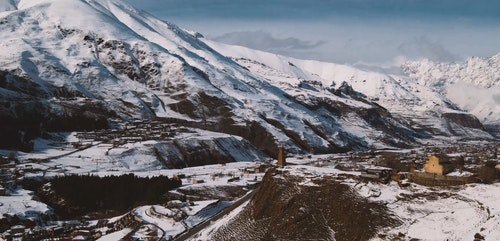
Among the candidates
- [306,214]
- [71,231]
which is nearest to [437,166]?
[306,214]

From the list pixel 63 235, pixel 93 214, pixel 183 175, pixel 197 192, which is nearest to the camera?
pixel 63 235

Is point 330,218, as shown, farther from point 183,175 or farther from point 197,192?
point 183,175

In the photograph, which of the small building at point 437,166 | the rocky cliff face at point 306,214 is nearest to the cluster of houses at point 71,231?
the rocky cliff face at point 306,214

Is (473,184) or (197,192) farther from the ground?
(473,184)

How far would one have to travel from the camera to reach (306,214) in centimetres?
5178

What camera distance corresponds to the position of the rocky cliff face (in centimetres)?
4781

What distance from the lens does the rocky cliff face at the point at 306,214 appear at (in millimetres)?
47812

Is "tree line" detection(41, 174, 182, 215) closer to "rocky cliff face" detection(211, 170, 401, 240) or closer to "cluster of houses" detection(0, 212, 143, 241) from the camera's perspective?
"cluster of houses" detection(0, 212, 143, 241)

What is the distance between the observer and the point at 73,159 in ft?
513

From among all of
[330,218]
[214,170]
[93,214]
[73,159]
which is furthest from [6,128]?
[330,218]

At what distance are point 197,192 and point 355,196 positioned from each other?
2769 inches

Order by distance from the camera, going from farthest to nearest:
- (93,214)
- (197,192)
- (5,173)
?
1. (5,173)
2. (197,192)
3. (93,214)

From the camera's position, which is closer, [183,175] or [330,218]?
[330,218]

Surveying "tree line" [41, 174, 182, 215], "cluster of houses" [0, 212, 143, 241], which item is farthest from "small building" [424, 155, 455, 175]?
"tree line" [41, 174, 182, 215]
